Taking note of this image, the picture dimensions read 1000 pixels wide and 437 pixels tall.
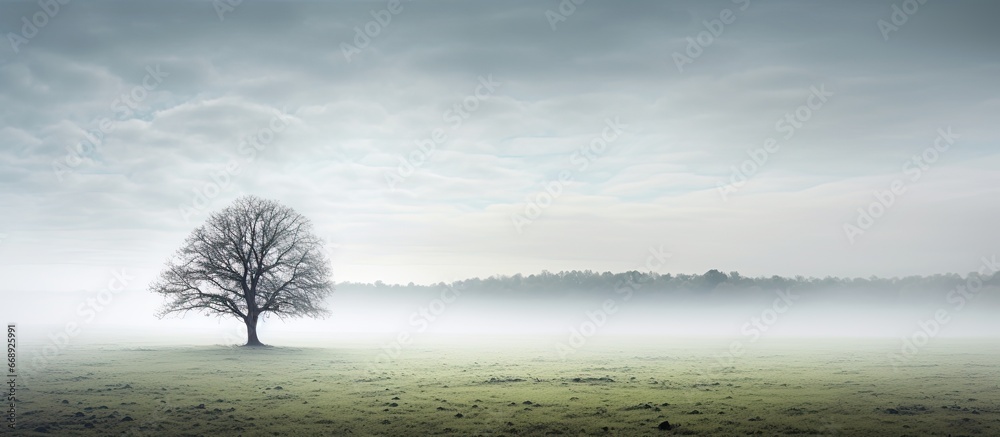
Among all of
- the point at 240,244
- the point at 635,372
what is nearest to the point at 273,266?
the point at 240,244

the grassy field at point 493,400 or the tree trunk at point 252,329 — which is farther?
the tree trunk at point 252,329

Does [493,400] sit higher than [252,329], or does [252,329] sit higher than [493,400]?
[252,329]

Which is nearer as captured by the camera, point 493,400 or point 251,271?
point 493,400

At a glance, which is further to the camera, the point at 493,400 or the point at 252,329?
the point at 252,329

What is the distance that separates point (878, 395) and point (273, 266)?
A: 53209 mm

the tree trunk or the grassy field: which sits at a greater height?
the tree trunk

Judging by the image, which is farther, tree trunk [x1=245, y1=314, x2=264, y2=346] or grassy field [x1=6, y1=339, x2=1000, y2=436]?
tree trunk [x1=245, y1=314, x2=264, y2=346]

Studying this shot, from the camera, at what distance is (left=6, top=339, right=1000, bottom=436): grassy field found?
24312 millimetres

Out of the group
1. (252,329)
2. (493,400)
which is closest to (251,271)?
(252,329)

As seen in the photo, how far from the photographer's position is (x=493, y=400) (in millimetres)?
30984

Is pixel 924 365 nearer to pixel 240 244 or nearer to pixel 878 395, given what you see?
pixel 878 395

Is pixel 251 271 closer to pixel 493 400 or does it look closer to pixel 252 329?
pixel 252 329

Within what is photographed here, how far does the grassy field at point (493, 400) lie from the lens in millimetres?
24312

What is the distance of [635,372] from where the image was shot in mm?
47500
